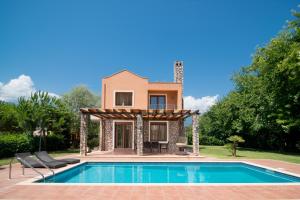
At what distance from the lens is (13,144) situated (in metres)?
16.7

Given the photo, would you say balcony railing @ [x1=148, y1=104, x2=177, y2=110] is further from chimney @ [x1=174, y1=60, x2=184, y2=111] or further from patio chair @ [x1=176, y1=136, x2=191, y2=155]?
patio chair @ [x1=176, y1=136, x2=191, y2=155]

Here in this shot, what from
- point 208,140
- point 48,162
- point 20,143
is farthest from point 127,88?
point 208,140

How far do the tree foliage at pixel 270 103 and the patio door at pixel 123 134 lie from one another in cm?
1383

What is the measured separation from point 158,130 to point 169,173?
10.7 meters

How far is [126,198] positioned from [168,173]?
6.21 meters

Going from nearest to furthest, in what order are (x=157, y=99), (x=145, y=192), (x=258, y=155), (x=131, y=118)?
(x=145, y=192), (x=258, y=155), (x=131, y=118), (x=157, y=99)

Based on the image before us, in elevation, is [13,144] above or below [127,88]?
below

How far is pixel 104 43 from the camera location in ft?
78.6

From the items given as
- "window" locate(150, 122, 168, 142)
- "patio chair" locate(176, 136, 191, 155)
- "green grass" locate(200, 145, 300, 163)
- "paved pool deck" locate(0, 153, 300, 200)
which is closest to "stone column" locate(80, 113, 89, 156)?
"window" locate(150, 122, 168, 142)

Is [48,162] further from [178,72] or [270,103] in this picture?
[270,103]

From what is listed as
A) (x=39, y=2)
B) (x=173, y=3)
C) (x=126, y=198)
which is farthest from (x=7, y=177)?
(x=173, y=3)

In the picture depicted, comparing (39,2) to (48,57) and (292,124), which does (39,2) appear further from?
(292,124)

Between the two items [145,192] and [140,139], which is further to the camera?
[140,139]

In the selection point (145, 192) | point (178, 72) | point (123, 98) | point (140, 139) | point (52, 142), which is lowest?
point (52, 142)
